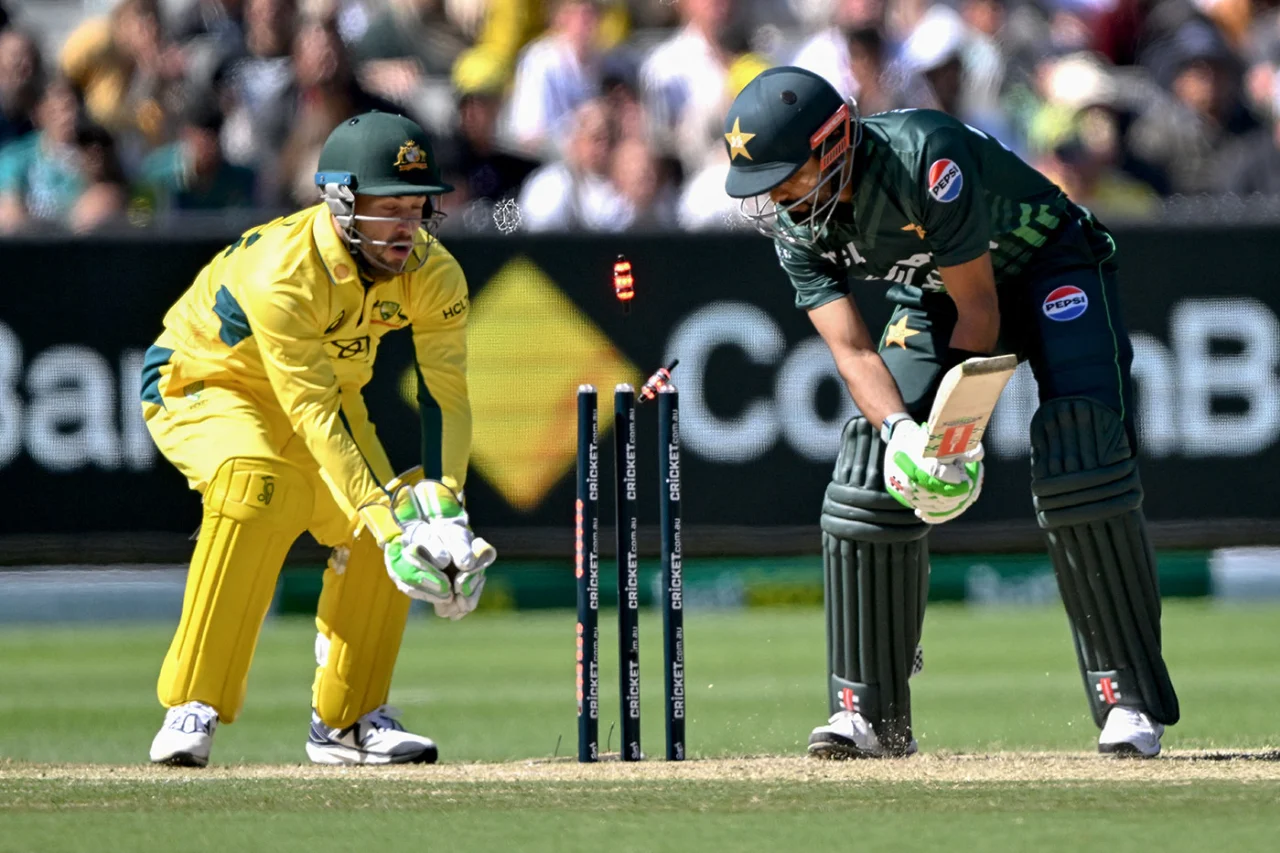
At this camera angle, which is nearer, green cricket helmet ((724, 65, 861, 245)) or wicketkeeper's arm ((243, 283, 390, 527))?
green cricket helmet ((724, 65, 861, 245))

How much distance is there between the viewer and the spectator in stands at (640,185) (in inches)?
420

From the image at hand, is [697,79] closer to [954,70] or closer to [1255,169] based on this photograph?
[954,70]

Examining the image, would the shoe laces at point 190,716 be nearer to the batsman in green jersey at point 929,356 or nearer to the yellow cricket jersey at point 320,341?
the yellow cricket jersey at point 320,341

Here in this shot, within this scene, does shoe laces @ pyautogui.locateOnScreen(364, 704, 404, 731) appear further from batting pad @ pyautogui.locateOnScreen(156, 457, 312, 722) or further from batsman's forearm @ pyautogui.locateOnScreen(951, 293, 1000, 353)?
batsman's forearm @ pyautogui.locateOnScreen(951, 293, 1000, 353)

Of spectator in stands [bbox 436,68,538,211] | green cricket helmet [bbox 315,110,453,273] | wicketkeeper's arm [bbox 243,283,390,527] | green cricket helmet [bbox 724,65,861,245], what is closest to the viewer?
green cricket helmet [bbox 724,65,861,245]

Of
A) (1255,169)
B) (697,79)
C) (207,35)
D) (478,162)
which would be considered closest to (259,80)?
(207,35)

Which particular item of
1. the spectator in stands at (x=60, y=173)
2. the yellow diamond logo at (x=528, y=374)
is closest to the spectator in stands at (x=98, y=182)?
the spectator in stands at (x=60, y=173)

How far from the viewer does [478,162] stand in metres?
11.1

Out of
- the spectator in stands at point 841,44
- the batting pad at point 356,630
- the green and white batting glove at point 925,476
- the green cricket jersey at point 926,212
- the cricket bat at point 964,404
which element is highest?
the spectator in stands at point 841,44

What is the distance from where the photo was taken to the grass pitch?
15.5 feet

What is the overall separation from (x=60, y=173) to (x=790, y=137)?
258 inches

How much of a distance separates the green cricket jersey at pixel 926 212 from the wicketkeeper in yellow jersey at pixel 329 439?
1.10 m

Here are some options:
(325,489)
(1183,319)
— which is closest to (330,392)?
(325,489)

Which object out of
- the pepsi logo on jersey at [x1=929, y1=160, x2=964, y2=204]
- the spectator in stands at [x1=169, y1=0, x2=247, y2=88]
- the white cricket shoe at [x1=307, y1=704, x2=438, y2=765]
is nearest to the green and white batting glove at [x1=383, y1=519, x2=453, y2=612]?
the white cricket shoe at [x1=307, y1=704, x2=438, y2=765]
